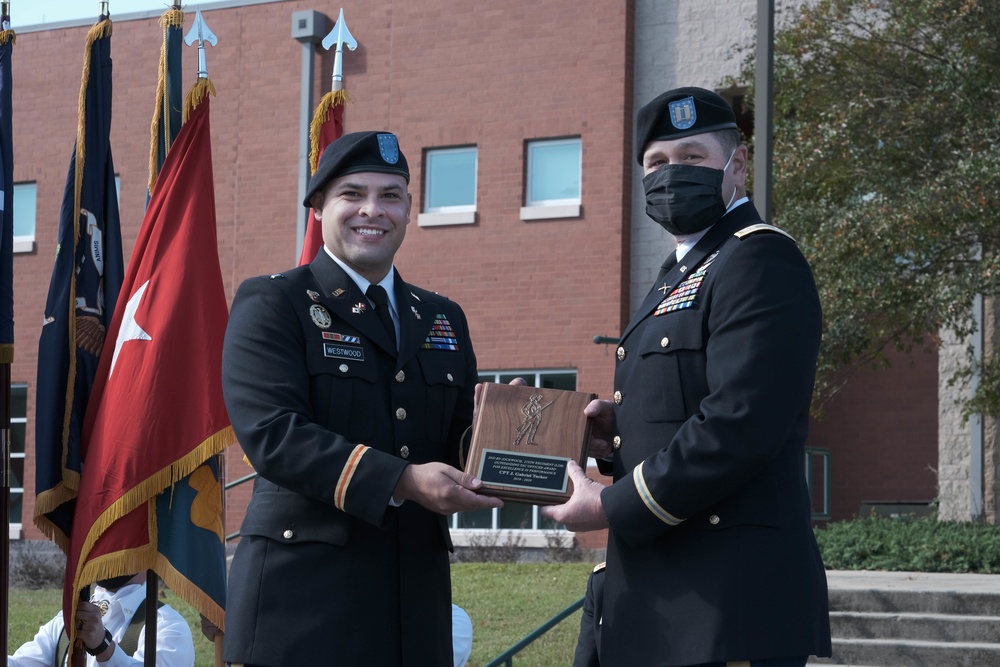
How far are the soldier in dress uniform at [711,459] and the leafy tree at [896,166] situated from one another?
29.5 feet

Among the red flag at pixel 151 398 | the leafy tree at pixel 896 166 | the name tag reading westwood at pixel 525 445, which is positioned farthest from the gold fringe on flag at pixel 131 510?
the leafy tree at pixel 896 166

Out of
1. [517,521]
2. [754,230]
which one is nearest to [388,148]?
[754,230]

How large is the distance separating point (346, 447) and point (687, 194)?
3.81 ft

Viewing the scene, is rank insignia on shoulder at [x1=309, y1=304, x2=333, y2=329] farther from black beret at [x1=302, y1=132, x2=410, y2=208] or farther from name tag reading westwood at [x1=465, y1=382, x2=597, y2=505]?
name tag reading westwood at [x1=465, y1=382, x2=597, y2=505]

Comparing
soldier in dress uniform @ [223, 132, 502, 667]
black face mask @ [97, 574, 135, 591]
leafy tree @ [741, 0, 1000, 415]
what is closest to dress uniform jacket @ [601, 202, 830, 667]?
soldier in dress uniform @ [223, 132, 502, 667]

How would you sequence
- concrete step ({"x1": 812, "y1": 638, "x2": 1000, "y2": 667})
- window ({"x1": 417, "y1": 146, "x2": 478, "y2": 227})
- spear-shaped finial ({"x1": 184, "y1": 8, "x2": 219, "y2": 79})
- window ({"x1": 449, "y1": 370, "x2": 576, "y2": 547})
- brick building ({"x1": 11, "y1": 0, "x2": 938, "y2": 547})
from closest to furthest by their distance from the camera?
1. spear-shaped finial ({"x1": 184, "y1": 8, "x2": 219, "y2": 79})
2. concrete step ({"x1": 812, "y1": 638, "x2": 1000, "y2": 667})
3. window ({"x1": 449, "y1": 370, "x2": 576, "y2": 547})
4. brick building ({"x1": 11, "y1": 0, "x2": 938, "y2": 547})
5. window ({"x1": 417, "y1": 146, "x2": 478, "y2": 227})

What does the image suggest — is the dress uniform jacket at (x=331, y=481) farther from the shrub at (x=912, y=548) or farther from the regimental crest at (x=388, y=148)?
the shrub at (x=912, y=548)

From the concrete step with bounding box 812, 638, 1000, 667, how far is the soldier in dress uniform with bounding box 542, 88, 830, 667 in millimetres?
6833

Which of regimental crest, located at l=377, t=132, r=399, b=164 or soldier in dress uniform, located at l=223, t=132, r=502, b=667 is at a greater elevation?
→ regimental crest, located at l=377, t=132, r=399, b=164

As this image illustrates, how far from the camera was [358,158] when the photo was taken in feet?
13.6

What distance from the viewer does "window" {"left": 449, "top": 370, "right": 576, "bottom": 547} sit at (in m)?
18.5

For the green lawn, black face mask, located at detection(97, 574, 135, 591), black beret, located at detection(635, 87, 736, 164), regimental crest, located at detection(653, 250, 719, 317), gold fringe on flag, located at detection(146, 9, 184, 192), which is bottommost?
the green lawn

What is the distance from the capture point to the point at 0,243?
635 centimetres

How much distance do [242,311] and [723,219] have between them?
1.41m
